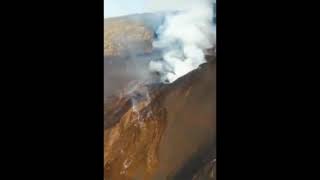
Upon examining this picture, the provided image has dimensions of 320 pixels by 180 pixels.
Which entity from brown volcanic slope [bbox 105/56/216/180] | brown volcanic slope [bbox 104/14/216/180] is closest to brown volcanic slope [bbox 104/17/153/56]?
brown volcanic slope [bbox 104/14/216/180]

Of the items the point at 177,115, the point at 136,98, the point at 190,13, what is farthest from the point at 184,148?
the point at 190,13

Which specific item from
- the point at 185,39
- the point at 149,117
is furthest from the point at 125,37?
the point at 149,117

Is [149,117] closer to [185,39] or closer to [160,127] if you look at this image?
[160,127]

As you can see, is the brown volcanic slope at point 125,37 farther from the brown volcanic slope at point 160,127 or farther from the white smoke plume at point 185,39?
the brown volcanic slope at point 160,127

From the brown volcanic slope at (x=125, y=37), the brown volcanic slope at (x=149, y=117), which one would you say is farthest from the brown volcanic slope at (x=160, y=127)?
the brown volcanic slope at (x=125, y=37)
